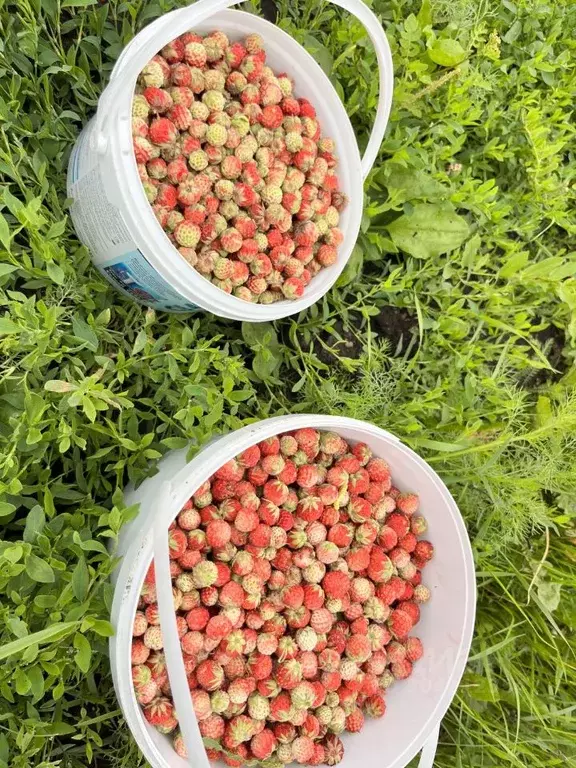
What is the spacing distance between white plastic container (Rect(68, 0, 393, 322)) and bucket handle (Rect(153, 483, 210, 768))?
1.22ft

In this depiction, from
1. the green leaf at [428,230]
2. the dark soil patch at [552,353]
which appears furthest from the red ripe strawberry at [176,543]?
the dark soil patch at [552,353]

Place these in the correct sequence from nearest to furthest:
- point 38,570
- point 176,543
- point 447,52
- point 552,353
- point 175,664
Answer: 1. point 175,664
2. point 38,570
3. point 176,543
4. point 447,52
5. point 552,353

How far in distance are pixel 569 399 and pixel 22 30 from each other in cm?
125

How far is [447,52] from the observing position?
1.35 m

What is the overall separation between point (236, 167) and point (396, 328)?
21.3 inches

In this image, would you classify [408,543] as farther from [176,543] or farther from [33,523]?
[33,523]

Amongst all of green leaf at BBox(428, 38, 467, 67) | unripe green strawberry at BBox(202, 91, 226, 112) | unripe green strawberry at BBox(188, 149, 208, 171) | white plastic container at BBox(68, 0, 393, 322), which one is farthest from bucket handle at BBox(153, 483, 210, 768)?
green leaf at BBox(428, 38, 467, 67)

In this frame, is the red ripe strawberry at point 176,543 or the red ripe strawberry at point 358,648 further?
the red ripe strawberry at point 358,648

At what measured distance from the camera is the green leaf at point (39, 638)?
0.82 meters

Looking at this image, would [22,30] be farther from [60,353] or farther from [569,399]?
[569,399]

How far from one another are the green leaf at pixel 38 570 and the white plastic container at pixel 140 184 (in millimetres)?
408

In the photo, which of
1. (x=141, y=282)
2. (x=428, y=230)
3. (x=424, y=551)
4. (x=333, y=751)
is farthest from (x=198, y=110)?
(x=333, y=751)

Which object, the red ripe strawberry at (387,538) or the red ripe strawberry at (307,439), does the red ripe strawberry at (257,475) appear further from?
the red ripe strawberry at (387,538)

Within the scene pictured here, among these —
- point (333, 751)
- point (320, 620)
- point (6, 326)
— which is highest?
point (6, 326)
